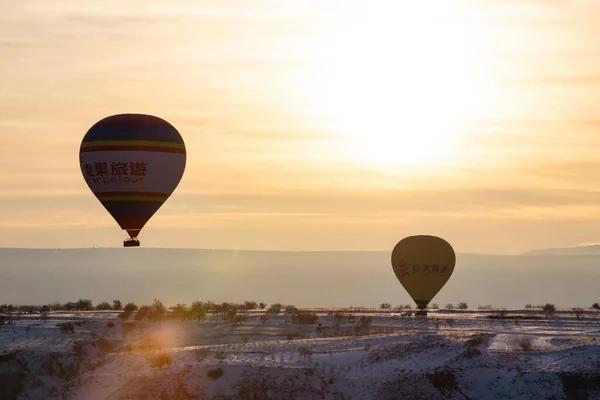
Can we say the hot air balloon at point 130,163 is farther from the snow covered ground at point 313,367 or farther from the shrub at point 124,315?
the shrub at point 124,315

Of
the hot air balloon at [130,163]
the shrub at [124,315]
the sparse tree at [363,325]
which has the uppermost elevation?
the hot air balloon at [130,163]

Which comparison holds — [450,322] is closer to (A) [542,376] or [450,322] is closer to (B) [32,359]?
(A) [542,376]

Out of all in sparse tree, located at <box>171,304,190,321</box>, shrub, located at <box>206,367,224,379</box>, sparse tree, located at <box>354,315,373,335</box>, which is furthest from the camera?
sparse tree, located at <box>171,304,190,321</box>

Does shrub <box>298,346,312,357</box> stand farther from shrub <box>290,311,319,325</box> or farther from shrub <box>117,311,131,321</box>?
shrub <box>117,311,131,321</box>

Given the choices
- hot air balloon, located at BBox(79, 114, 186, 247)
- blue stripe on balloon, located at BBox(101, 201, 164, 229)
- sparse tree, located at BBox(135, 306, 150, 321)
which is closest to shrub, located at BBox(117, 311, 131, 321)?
sparse tree, located at BBox(135, 306, 150, 321)

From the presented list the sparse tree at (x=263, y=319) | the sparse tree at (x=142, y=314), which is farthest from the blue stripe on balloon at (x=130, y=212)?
the sparse tree at (x=263, y=319)
